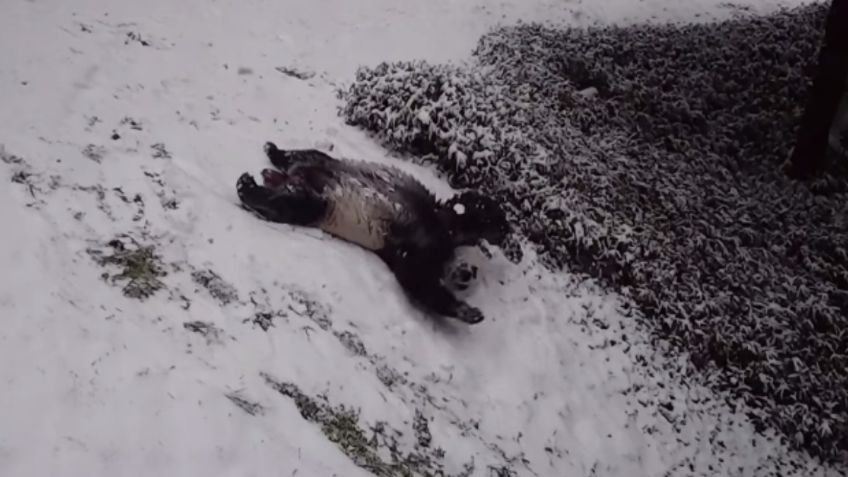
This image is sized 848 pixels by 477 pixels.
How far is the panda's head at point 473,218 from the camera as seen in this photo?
22.3ft

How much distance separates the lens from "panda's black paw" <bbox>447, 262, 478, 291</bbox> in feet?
21.3

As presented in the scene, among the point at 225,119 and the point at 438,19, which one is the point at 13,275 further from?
the point at 438,19

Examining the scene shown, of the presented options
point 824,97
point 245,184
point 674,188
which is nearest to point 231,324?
point 245,184

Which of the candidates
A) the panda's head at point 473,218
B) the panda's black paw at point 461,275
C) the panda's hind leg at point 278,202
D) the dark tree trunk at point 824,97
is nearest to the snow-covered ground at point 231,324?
the panda's hind leg at point 278,202

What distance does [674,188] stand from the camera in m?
8.46

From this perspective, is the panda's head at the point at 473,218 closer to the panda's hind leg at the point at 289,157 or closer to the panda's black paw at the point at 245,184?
the panda's hind leg at the point at 289,157

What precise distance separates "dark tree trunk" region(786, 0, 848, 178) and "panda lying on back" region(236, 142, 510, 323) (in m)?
4.31

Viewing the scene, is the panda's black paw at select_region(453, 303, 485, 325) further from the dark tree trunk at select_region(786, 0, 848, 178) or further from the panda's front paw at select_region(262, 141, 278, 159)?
the dark tree trunk at select_region(786, 0, 848, 178)

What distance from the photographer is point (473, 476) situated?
503 centimetres

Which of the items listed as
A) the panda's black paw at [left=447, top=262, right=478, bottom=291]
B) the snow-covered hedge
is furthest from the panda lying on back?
the snow-covered hedge

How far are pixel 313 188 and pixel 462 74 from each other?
298cm

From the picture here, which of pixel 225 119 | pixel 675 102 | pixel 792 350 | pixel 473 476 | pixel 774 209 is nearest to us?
pixel 473 476

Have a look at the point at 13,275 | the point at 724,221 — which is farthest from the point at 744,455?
the point at 13,275

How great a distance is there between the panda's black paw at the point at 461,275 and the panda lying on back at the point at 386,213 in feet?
0.36
